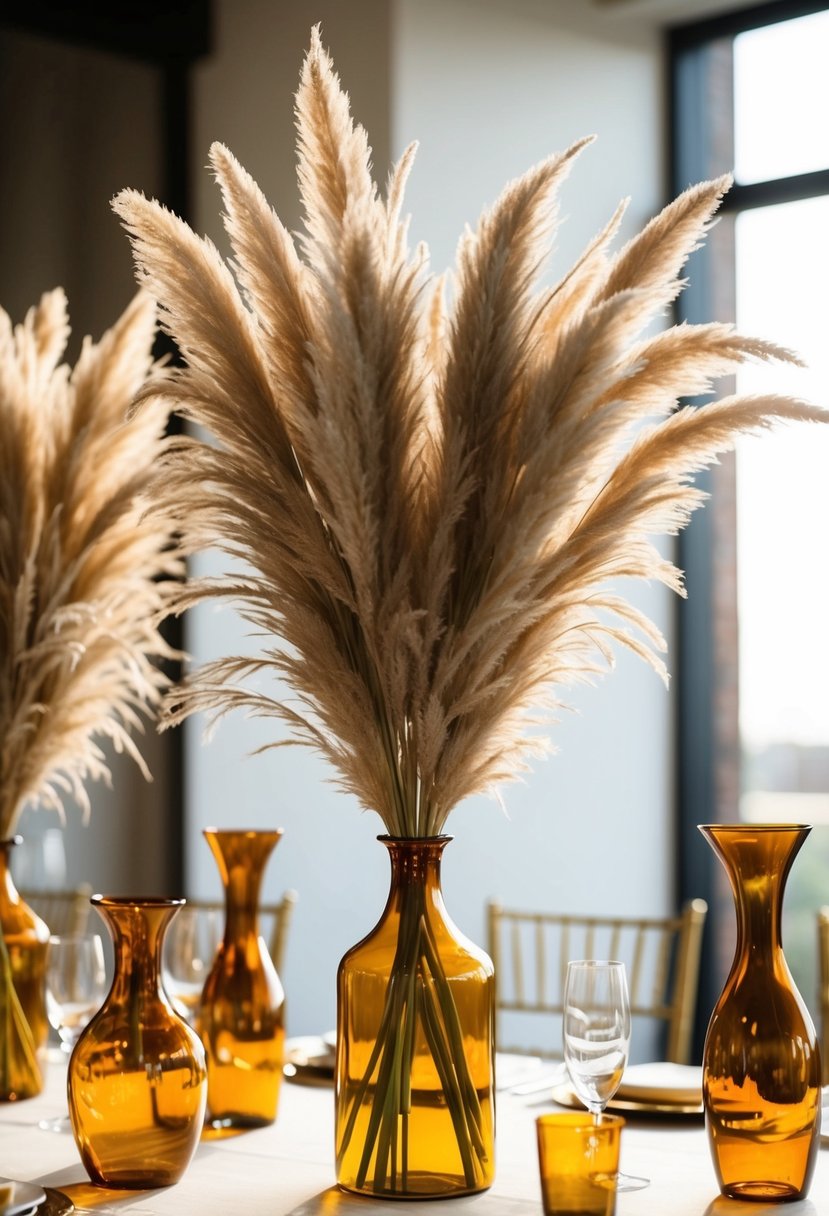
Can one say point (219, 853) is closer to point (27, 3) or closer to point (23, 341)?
point (23, 341)

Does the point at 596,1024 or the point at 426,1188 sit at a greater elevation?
the point at 596,1024

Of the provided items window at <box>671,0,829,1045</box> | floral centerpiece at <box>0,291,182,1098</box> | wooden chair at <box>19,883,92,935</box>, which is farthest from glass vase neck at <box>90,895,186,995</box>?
window at <box>671,0,829,1045</box>

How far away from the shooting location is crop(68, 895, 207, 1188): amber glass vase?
131cm

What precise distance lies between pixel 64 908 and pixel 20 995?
48.8 inches

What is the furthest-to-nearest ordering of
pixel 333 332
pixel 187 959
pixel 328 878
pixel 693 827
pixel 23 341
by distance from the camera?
1. pixel 693 827
2. pixel 328 878
3. pixel 23 341
4. pixel 187 959
5. pixel 333 332

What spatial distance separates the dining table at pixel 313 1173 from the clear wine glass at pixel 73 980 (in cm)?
11

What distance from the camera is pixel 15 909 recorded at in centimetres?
182

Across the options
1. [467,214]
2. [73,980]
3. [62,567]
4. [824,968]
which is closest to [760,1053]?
[73,980]

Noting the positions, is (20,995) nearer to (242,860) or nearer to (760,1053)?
(242,860)

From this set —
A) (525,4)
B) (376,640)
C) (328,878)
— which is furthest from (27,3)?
(376,640)

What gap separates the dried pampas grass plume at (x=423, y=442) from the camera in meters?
1.26

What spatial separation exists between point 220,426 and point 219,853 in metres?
0.50

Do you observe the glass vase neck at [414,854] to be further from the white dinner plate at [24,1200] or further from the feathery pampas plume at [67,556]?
the feathery pampas plume at [67,556]

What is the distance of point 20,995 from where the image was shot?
181 cm
